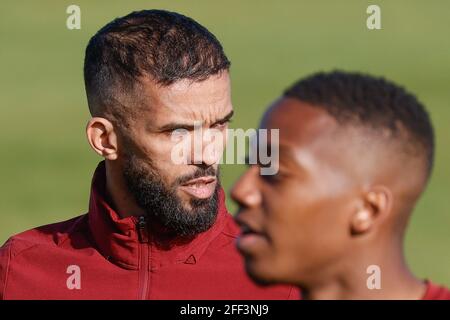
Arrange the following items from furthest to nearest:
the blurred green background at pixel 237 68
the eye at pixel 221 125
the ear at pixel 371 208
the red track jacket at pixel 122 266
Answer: the blurred green background at pixel 237 68
the eye at pixel 221 125
the red track jacket at pixel 122 266
the ear at pixel 371 208

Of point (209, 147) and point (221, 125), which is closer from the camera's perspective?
point (209, 147)

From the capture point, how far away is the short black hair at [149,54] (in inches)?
229

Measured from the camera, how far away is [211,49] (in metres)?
5.88

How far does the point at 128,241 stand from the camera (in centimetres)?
559

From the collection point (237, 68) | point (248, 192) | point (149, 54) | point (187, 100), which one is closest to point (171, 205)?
point (187, 100)

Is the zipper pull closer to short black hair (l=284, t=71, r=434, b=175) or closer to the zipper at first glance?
the zipper

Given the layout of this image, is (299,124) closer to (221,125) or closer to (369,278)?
(369,278)

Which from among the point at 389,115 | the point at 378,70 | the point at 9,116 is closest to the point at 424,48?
the point at 378,70

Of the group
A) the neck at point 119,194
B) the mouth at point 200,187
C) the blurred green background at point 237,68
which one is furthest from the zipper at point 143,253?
the blurred green background at point 237,68

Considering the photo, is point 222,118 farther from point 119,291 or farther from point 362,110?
point 362,110

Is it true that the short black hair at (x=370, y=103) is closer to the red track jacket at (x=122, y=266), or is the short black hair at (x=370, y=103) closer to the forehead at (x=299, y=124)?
the forehead at (x=299, y=124)

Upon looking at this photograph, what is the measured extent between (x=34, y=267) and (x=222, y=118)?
1100 millimetres

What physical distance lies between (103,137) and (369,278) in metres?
2.36

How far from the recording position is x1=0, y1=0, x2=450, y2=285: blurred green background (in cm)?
1246
